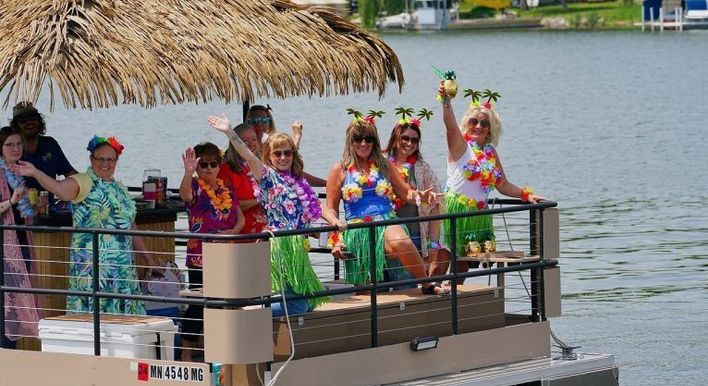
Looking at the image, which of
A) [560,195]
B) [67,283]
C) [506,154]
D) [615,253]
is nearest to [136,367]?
[67,283]

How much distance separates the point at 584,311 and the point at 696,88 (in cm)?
3931

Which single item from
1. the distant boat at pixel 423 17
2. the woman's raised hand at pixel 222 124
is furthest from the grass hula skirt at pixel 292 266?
the distant boat at pixel 423 17

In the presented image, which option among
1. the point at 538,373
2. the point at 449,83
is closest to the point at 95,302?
the point at 449,83

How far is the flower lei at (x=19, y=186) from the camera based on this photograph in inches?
419

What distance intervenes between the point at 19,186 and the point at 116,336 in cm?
120

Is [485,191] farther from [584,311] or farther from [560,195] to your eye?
[560,195]

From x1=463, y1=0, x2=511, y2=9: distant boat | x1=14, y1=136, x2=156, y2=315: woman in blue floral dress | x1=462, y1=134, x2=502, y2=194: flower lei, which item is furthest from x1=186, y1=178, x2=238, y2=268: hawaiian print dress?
x1=463, y1=0, x2=511, y2=9: distant boat

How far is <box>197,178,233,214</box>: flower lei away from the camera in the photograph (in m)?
11.2

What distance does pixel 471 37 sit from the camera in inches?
3989

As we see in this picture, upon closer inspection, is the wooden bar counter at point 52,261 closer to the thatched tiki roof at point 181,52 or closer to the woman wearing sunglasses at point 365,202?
the thatched tiki roof at point 181,52

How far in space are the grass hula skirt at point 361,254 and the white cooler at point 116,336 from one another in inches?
45.8

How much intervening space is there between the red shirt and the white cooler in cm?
137

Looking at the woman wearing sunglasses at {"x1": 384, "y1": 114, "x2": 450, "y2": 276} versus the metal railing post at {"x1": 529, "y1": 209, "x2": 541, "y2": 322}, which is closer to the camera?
the woman wearing sunglasses at {"x1": 384, "y1": 114, "x2": 450, "y2": 276}

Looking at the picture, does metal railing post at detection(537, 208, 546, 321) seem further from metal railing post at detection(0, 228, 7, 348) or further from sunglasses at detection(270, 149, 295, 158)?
metal railing post at detection(0, 228, 7, 348)
